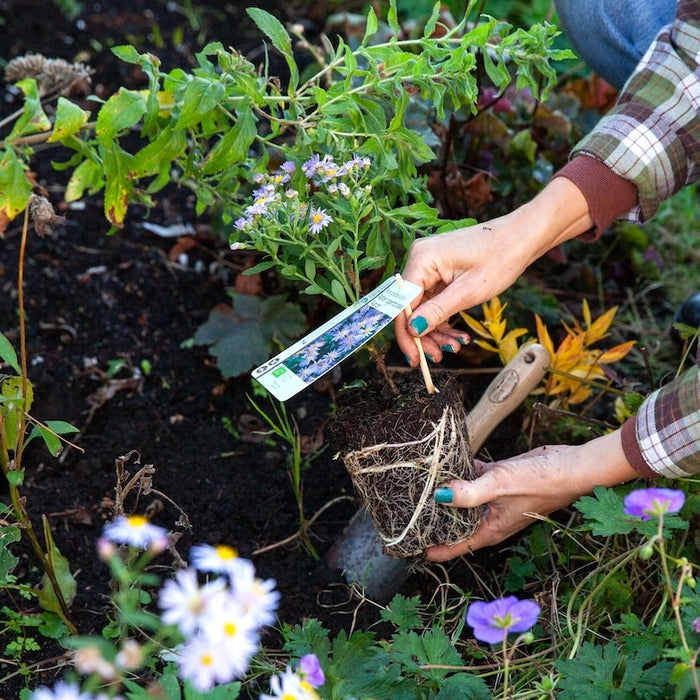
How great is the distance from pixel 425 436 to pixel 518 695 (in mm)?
430

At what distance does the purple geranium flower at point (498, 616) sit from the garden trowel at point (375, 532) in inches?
24.5

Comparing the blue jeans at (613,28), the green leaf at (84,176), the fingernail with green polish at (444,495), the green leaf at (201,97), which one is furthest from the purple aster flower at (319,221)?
the blue jeans at (613,28)

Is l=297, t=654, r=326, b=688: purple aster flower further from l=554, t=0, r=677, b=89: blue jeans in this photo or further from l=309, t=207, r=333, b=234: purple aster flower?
l=554, t=0, r=677, b=89: blue jeans

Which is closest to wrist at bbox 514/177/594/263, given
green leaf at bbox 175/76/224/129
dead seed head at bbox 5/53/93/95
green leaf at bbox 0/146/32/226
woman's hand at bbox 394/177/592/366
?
woman's hand at bbox 394/177/592/366

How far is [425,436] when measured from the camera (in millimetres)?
1485

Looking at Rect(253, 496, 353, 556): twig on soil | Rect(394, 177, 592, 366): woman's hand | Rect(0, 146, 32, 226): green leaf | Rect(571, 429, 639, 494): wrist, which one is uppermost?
Rect(394, 177, 592, 366): woman's hand

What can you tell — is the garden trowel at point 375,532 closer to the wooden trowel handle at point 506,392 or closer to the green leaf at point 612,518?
the wooden trowel handle at point 506,392

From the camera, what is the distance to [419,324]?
1.47 metres

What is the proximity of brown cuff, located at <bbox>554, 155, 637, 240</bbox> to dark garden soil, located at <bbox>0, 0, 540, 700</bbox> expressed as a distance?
0.72m

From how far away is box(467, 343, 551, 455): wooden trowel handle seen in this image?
5.82 ft

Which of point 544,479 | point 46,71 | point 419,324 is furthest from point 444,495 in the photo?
point 46,71

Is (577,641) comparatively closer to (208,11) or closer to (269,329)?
(269,329)

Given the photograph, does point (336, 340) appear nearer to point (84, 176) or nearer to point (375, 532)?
point (375, 532)

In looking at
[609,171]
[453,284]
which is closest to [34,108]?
[453,284]
